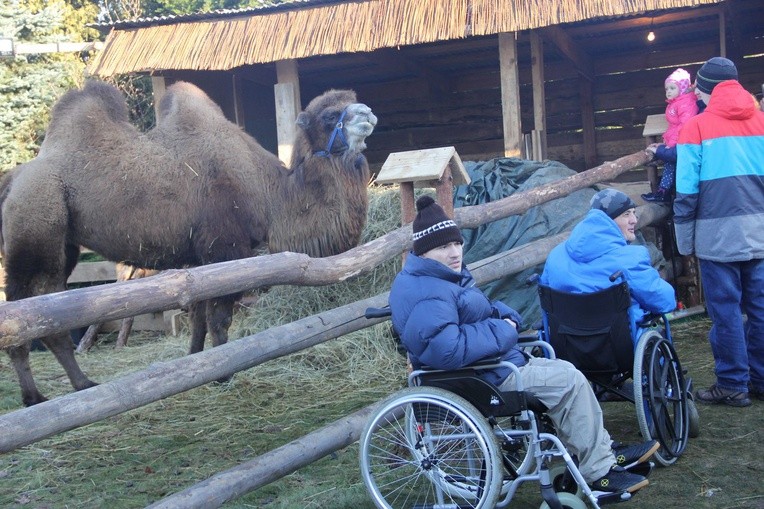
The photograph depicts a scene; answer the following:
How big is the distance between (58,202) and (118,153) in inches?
26.1

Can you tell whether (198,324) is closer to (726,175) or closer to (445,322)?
(445,322)

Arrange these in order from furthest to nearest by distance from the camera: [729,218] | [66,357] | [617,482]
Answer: [66,357] → [729,218] → [617,482]

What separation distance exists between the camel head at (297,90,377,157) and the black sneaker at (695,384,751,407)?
331 cm

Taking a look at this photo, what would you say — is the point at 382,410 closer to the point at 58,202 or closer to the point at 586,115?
the point at 58,202

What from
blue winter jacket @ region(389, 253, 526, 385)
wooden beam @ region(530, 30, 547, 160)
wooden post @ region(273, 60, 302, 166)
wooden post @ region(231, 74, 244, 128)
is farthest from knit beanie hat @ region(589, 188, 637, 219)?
wooden post @ region(231, 74, 244, 128)

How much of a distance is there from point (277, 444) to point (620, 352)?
7.03ft

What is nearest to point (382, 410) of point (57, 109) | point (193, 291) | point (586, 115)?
point (193, 291)

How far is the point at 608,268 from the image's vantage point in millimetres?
4488

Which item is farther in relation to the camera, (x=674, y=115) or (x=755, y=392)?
(x=674, y=115)

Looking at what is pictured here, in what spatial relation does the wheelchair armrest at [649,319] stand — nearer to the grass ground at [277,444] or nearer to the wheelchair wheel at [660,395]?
the wheelchair wheel at [660,395]

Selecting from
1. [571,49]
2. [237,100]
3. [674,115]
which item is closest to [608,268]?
[674,115]

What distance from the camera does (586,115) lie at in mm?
12930

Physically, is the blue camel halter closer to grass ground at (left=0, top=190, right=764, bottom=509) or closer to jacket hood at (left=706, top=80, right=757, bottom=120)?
grass ground at (left=0, top=190, right=764, bottom=509)

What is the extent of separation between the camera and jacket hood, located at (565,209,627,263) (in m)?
4.52
